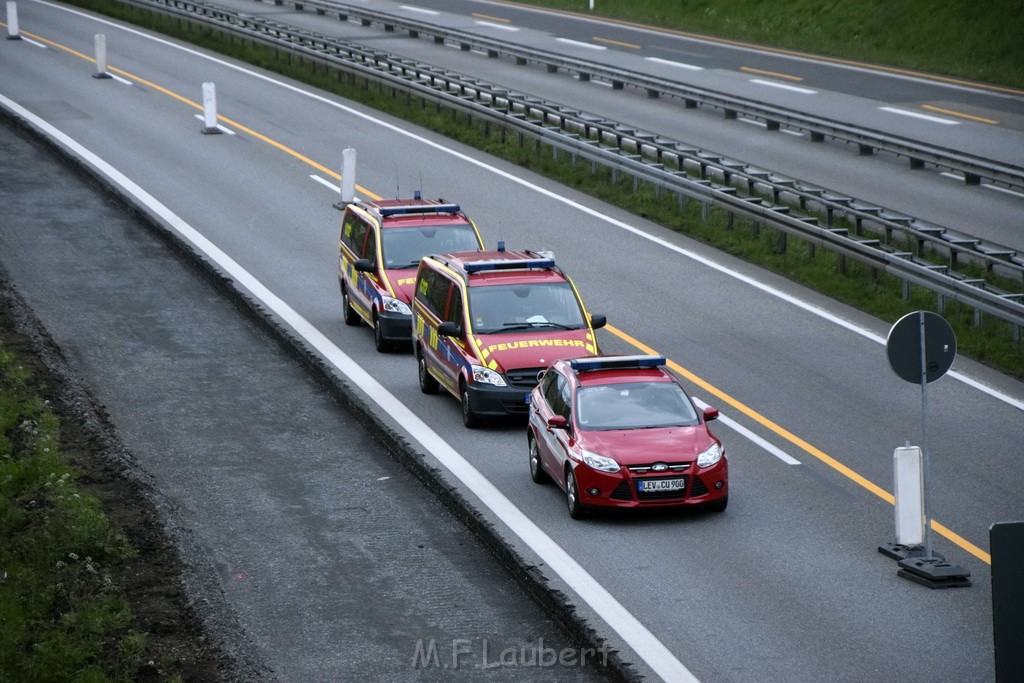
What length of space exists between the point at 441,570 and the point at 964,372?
9.69m

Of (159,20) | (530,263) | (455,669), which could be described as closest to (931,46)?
(159,20)

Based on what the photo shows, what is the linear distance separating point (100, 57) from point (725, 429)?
32.6m

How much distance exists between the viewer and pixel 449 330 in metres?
17.4

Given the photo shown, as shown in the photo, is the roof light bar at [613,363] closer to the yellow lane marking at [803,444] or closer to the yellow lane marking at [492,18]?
the yellow lane marking at [803,444]

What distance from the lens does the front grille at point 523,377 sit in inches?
666

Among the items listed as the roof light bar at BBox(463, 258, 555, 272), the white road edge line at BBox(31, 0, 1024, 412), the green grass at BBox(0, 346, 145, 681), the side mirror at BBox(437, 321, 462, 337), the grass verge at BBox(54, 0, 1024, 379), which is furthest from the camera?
the grass verge at BBox(54, 0, 1024, 379)

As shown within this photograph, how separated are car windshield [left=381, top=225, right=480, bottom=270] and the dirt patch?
4.92 meters

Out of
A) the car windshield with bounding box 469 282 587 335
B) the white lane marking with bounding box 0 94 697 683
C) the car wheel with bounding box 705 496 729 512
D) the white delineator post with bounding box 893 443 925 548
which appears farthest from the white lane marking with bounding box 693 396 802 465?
the white delineator post with bounding box 893 443 925 548

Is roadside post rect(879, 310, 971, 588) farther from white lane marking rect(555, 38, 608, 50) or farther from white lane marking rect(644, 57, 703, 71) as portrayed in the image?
white lane marking rect(555, 38, 608, 50)

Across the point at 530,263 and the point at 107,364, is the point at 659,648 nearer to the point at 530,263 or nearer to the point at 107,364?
the point at 530,263

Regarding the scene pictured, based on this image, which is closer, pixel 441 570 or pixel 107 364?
pixel 441 570

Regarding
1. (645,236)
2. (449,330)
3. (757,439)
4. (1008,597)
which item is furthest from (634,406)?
(645,236)

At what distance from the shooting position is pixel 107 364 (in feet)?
62.0

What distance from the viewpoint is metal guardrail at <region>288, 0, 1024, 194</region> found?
101 feet
